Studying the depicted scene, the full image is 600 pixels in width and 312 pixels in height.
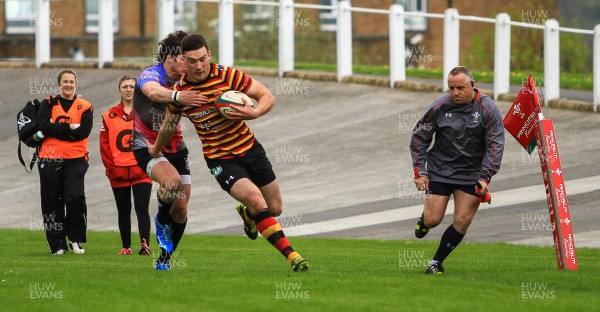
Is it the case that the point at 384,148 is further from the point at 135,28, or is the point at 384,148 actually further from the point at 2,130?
the point at 135,28

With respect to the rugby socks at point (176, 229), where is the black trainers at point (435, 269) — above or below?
below

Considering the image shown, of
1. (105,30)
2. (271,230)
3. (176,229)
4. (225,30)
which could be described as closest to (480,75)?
(225,30)

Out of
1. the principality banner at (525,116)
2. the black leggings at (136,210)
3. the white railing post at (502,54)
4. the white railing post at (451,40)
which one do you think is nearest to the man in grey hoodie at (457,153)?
the principality banner at (525,116)

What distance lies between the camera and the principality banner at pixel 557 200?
1181 centimetres

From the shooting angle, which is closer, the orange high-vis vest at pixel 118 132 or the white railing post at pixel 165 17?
the orange high-vis vest at pixel 118 132

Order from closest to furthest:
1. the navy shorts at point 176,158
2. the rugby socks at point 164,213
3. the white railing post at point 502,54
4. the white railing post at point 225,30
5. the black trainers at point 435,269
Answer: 1. the black trainers at point 435,269
2. the rugby socks at point 164,213
3. the navy shorts at point 176,158
4. the white railing post at point 502,54
5. the white railing post at point 225,30

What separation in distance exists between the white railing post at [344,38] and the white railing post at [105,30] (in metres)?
5.86

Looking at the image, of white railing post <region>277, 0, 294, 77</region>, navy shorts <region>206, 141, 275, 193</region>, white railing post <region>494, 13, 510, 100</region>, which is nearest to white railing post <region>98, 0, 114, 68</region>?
white railing post <region>277, 0, 294, 77</region>

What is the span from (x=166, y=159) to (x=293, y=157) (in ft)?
37.7

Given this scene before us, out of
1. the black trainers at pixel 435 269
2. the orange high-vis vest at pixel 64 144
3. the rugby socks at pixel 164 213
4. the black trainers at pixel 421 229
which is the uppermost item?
the orange high-vis vest at pixel 64 144

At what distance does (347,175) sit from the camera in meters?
21.5

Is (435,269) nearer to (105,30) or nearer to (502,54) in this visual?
(502,54)

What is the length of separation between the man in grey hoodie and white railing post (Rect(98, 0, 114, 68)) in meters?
20.2

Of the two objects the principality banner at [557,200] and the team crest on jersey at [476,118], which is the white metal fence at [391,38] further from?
the team crest on jersey at [476,118]
